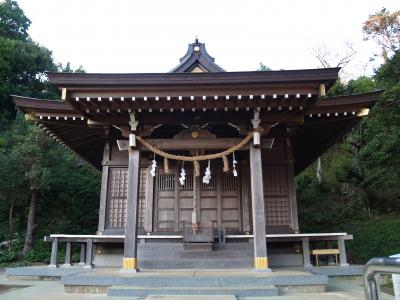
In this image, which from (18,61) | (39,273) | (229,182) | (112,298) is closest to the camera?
(112,298)

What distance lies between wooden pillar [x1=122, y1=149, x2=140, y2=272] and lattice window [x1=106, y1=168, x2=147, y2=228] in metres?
2.27

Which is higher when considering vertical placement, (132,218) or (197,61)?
(197,61)

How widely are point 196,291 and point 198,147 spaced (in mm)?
3436

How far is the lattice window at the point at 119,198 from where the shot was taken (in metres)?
10.1

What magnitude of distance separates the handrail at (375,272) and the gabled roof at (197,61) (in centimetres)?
1020

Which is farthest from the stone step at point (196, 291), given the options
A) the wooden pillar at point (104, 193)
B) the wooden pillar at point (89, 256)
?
the wooden pillar at point (104, 193)

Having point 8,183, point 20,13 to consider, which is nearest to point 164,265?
point 8,183

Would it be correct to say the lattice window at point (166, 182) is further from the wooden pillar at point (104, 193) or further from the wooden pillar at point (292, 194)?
the wooden pillar at point (292, 194)

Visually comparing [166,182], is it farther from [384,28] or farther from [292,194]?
[384,28]

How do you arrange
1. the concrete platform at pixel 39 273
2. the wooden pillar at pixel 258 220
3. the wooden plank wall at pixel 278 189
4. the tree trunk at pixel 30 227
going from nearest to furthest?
the wooden pillar at pixel 258 220 < the concrete platform at pixel 39 273 < the wooden plank wall at pixel 278 189 < the tree trunk at pixel 30 227

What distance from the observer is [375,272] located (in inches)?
71.0

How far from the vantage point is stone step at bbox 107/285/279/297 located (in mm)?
6082

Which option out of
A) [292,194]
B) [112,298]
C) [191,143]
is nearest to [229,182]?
[292,194]

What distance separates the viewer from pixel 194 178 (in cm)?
998
